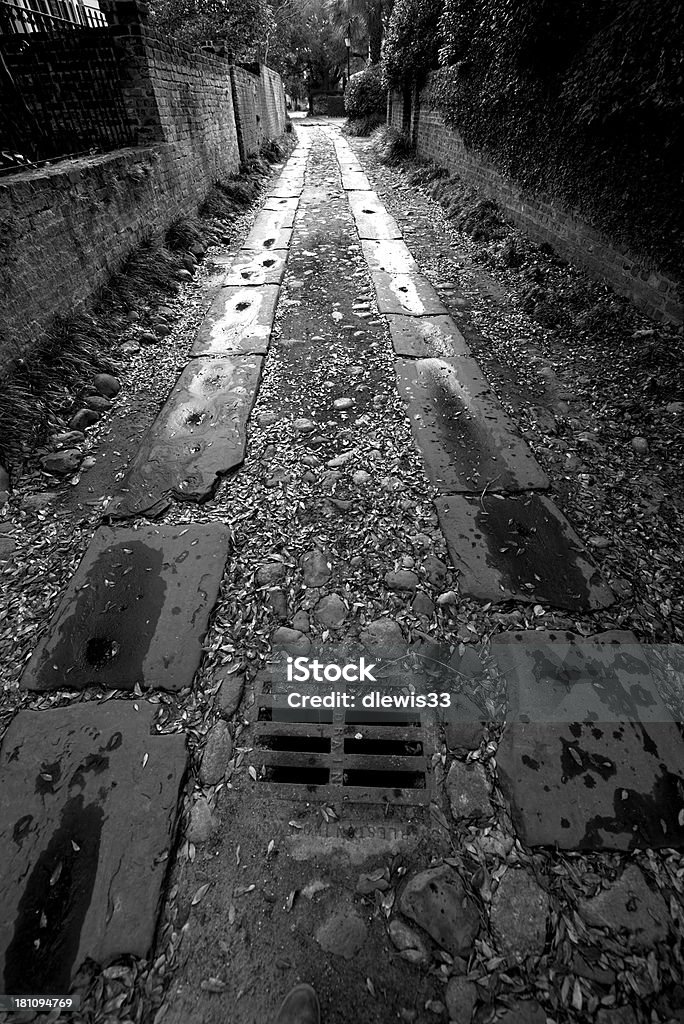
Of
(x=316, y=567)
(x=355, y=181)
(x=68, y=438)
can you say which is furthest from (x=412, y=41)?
(x=316, y=567)

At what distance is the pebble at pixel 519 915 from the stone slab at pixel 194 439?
2.08 metres

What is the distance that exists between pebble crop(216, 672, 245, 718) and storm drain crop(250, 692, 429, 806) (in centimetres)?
8

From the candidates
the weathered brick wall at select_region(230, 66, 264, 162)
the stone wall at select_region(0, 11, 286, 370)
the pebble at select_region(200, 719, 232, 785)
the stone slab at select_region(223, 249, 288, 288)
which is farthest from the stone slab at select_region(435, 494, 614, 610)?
the weathered brick wall at select_region(230, 66, 264, 162)

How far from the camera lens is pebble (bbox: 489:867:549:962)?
1.21 m

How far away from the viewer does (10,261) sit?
3021 mm

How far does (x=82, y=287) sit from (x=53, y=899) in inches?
161

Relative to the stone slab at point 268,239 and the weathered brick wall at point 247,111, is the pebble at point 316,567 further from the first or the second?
the weathered brick wall at point 247,111

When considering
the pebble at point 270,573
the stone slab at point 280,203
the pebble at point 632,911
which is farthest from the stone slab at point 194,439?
the stone slab at point 280,203

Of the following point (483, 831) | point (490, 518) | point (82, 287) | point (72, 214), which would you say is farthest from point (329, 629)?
point (72, 214)

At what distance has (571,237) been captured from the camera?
15.1 ft

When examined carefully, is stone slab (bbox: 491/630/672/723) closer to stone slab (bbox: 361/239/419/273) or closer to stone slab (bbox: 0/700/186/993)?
stone slab (bbox: 0/700/186/993)

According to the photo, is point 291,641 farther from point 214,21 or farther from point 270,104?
point 270,104

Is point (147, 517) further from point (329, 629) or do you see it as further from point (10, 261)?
point (10, 261)

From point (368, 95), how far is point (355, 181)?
1014 centimetres
